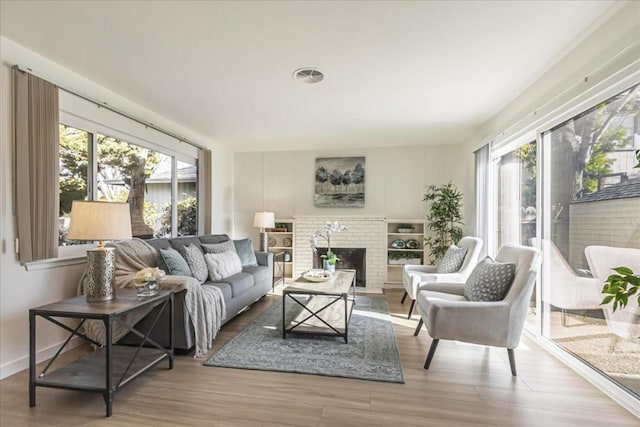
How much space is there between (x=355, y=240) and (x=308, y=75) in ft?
10.7

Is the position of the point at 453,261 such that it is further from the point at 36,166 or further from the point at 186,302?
the point at 36,166

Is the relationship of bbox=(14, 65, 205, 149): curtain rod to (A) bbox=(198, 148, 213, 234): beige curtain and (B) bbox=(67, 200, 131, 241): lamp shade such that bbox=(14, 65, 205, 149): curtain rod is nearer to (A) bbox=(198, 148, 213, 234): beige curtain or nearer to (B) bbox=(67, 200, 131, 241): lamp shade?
(A) bbox=(198, 148, 213, 234): beige curtain

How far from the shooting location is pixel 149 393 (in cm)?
208

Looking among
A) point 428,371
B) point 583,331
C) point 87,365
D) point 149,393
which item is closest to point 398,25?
point 428,371

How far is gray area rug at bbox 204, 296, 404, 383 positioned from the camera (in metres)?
2.39

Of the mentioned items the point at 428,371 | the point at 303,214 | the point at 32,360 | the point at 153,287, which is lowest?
the point at 428,371

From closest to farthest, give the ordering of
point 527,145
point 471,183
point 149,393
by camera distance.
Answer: point 149,393
point 527,145
point 471,183

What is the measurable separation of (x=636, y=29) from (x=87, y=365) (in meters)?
4.04

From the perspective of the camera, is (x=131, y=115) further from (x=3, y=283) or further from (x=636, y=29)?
(x=636, y=29)

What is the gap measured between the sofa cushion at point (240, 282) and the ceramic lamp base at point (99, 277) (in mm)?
1300

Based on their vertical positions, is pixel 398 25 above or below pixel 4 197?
above

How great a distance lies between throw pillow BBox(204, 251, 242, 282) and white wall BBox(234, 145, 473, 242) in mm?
2157

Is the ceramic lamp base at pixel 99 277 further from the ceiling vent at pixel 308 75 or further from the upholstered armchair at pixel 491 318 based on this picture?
the upholstered armchair at pixel 491 318

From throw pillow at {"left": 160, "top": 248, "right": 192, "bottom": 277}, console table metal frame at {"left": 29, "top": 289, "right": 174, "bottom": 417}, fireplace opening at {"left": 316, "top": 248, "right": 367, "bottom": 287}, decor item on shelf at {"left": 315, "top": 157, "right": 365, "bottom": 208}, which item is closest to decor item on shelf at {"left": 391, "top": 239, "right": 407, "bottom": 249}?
fireplace opening at {"left": 316, "top": 248, "right": 367, "bottom": 287}
